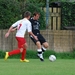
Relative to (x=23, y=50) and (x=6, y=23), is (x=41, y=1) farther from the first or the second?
(x=23, y=50)

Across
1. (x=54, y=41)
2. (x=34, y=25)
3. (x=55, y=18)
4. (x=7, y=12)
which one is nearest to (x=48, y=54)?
(x=54, y=41)

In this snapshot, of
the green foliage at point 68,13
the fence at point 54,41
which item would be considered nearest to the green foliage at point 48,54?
the fence at point 54,41

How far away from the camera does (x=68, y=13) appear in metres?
25.5

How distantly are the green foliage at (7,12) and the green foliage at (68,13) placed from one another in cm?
346

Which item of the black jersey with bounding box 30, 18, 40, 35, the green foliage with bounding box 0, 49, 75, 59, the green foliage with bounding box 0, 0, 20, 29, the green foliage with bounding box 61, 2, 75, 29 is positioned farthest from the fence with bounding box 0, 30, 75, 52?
the black jersey with bounding box 30, 18, 40, 35

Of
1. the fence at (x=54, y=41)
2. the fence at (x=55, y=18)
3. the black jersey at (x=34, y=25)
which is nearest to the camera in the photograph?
the black jersey at (x=34, y=25)

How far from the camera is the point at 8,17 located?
74.7 ft

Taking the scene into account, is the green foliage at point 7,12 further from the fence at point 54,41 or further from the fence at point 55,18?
the fence at point 55,18

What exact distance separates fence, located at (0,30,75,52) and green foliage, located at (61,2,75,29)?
10.3 ft

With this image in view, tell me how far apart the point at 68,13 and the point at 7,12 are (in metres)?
4.23

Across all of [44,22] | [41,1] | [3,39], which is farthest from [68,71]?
[41,1]

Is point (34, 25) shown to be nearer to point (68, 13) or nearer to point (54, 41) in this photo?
point (54, 41)

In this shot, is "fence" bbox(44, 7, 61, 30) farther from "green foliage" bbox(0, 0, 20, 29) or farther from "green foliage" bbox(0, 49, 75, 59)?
"green foliage" bbox(0, 49, 75, 59)

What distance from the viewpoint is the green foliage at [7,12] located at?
22.7m
